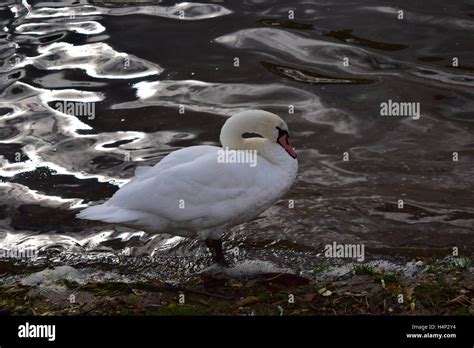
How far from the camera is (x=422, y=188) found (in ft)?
31.8

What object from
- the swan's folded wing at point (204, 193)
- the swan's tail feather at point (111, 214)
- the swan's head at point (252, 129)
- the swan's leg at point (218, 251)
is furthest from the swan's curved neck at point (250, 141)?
→ the swan's tail feather at point (111, 214)

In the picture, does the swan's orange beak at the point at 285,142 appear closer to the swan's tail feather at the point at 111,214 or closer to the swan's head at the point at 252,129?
the swan's head at the point at 252,129

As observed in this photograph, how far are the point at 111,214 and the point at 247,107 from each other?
5218 mm

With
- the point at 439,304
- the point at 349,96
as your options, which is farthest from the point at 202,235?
the point at 349,96

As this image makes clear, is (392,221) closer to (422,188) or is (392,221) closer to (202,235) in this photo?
(422,188)

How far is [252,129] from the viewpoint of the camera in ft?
25.5

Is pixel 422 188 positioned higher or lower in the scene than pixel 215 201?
lower

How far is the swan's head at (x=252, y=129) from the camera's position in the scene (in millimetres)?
7688

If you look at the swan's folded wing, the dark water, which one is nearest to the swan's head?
the swan's folded wing

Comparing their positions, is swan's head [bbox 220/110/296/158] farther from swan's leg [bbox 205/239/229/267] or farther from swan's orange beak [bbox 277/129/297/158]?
swan's leg [bbox 205/239/229/267]

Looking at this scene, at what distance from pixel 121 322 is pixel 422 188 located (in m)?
4.51

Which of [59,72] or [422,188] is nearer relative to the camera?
[422,188]

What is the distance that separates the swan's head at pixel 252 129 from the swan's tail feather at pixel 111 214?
100 centimetres

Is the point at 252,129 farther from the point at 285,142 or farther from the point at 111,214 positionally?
the point at 111,214
